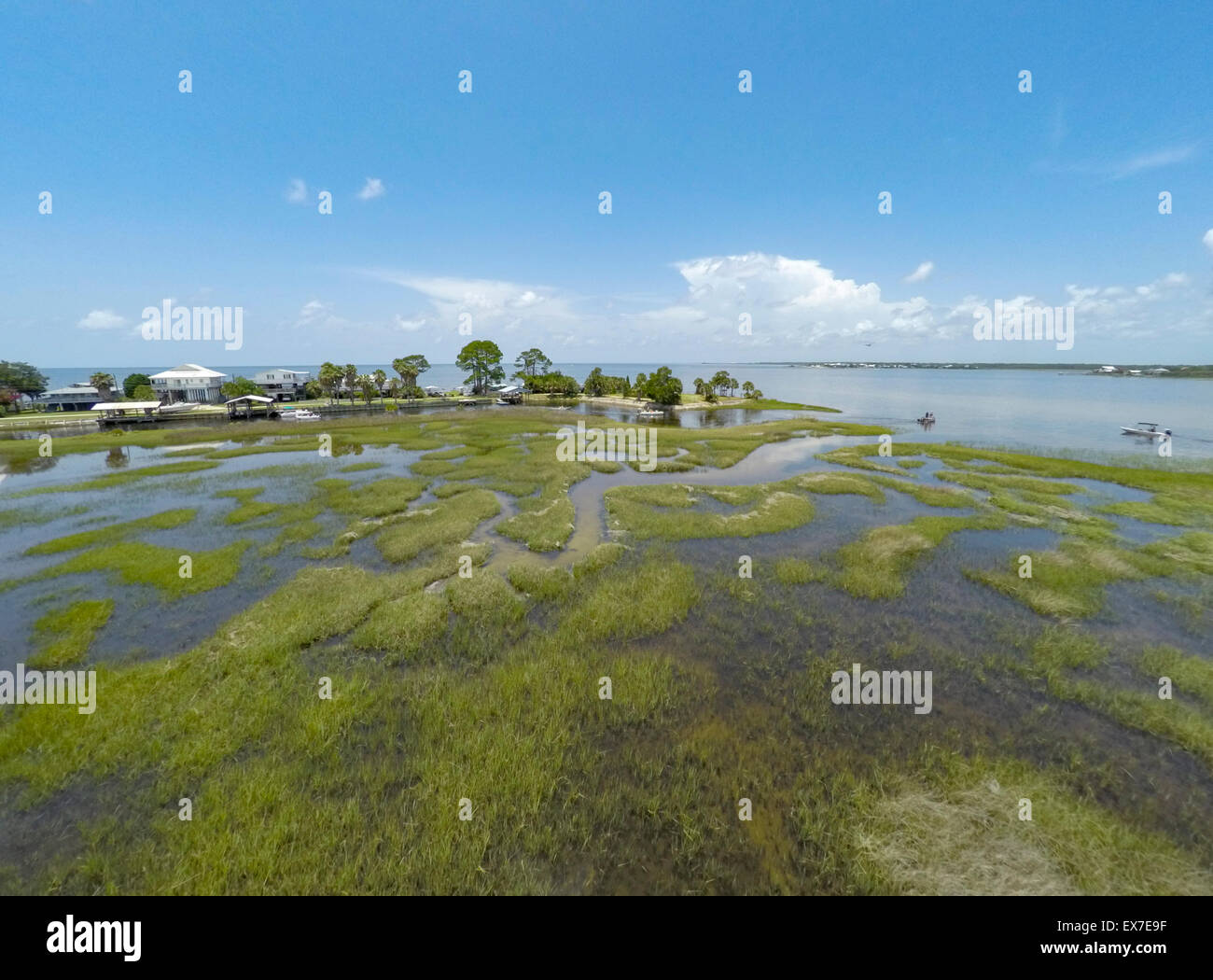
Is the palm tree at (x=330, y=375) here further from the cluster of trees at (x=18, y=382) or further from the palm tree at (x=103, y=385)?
the cluster of trees at (x=18, y=382)

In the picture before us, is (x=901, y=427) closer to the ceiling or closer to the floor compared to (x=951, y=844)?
closer to the ceiling

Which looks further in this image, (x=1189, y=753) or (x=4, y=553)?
(x=4, y=553)

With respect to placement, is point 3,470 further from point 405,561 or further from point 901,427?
point 901,427

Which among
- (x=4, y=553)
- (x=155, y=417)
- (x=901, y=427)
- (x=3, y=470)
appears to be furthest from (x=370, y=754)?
(x=155, y=417)

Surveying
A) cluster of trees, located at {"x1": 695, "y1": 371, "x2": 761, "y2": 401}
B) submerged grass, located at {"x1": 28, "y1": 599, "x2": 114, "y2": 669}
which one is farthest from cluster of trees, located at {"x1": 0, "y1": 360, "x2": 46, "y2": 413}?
cluster of trees, located at {"x1": 695, "y1": 371, "x2": 761, "y2": 401}
